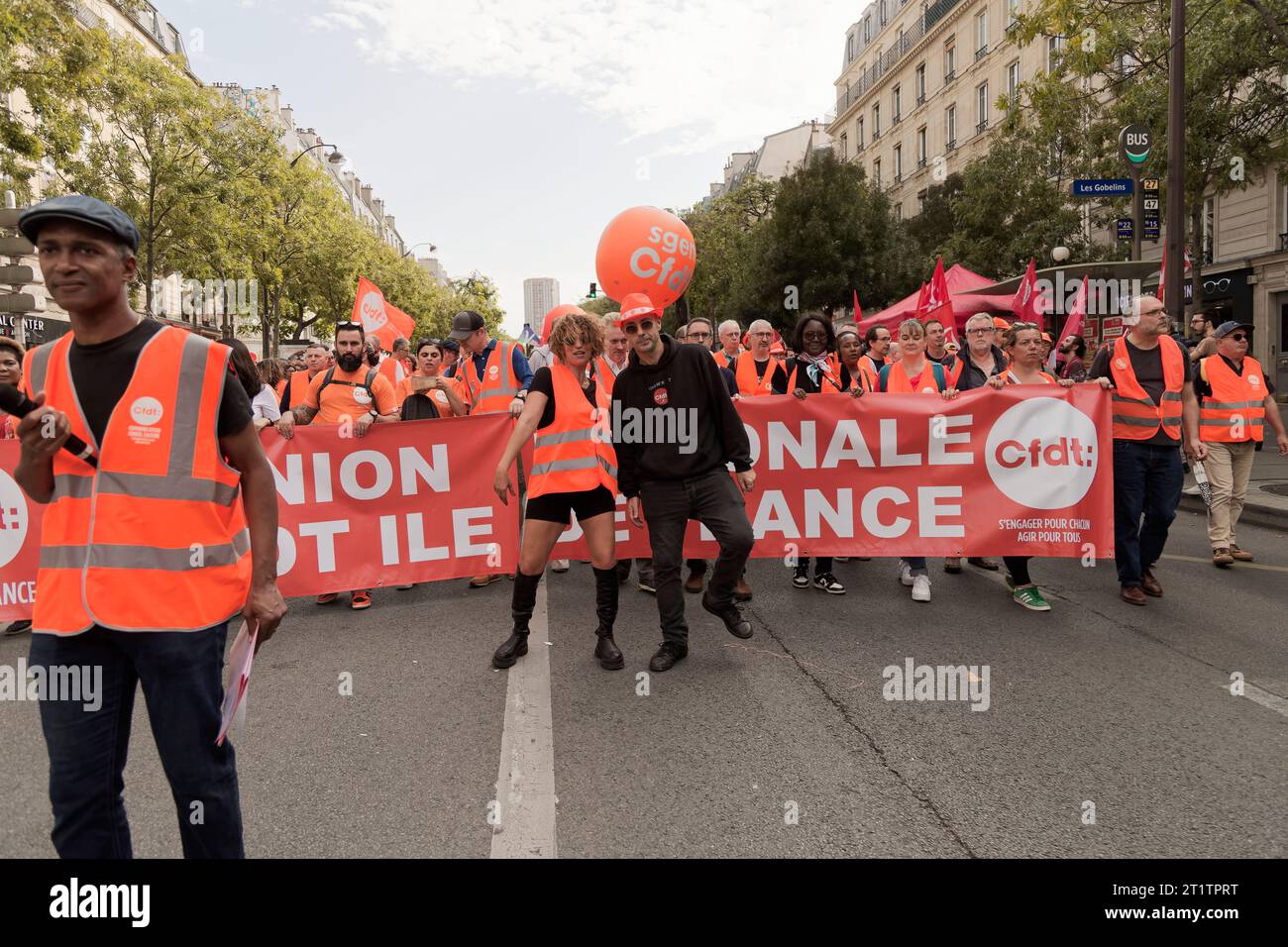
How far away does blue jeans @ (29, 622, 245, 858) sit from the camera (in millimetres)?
2031

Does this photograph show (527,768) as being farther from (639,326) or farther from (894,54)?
(894,54)

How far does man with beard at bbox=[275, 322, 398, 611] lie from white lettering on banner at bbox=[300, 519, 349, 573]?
455mm

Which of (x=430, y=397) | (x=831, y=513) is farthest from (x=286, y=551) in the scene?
(x=831, y=513)

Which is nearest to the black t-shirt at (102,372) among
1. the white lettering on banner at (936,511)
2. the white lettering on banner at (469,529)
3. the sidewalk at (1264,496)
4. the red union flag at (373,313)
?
the white lettering on banner at (469,529)

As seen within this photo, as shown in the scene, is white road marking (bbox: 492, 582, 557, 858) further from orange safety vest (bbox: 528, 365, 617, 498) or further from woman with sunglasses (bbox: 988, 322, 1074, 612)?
woman with sunglasses (bbox: 988, 322, 1074, 612)

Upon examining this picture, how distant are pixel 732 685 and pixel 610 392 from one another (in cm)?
180

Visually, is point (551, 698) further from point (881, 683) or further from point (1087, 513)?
point (1087, 513)

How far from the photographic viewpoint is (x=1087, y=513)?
236 inches

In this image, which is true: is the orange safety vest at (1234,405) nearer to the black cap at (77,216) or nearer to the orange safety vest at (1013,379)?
the orange safety vest at (1013,379)

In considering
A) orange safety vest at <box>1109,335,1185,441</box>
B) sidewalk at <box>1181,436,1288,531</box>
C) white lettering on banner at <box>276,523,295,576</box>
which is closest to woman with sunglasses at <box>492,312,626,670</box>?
white lettering on banner at <box>276,523,295,576</box>

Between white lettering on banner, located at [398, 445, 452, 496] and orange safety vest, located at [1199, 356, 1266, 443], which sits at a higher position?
orange safety vest, located at [1199, 356, 1266, 443]
